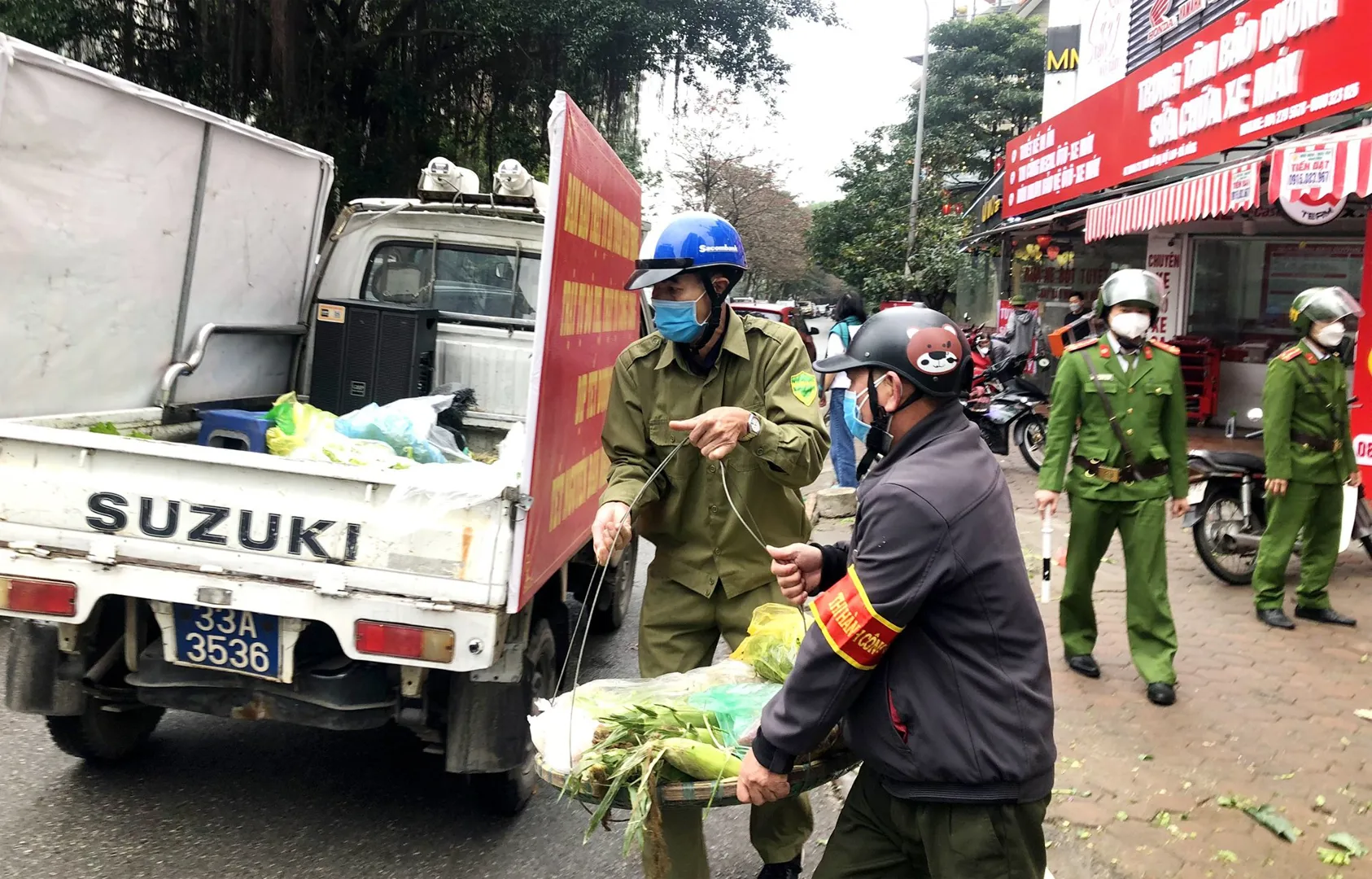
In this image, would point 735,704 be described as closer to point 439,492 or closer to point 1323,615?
point 439,492

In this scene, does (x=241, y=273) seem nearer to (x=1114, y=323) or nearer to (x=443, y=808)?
(x=443, y=808)

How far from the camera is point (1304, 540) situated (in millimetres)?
6078

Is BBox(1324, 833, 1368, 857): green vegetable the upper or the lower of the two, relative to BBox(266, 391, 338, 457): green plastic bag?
lower

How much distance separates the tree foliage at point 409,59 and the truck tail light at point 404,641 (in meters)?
11.4

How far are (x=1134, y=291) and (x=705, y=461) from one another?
264cm

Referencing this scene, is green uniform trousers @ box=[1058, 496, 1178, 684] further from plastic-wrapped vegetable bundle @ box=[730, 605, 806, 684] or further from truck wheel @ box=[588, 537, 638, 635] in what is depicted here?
plastic-wrapped vegetable bundle @ box=[730, 605, 806, 684]

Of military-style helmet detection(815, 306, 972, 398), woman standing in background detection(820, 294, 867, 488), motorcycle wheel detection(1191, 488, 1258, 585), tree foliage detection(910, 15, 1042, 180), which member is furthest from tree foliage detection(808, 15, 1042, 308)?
military-style helmet detection(815, 306, 972, 398)

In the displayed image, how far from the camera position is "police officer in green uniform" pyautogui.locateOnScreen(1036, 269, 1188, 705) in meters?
4.89

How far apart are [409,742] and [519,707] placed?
130cm

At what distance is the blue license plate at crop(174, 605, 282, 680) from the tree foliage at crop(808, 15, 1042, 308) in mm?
→ 20577

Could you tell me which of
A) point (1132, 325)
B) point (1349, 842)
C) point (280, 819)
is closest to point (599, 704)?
point (280, 819)

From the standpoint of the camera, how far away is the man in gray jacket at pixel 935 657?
6.68 feet

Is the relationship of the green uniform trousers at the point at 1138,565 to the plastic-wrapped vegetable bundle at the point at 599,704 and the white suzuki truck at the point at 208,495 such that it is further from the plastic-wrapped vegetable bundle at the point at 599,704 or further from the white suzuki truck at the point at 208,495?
the plastic-wrapped vegetable bundle at the point at 599,704

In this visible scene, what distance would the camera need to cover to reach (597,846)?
12.3 feet
